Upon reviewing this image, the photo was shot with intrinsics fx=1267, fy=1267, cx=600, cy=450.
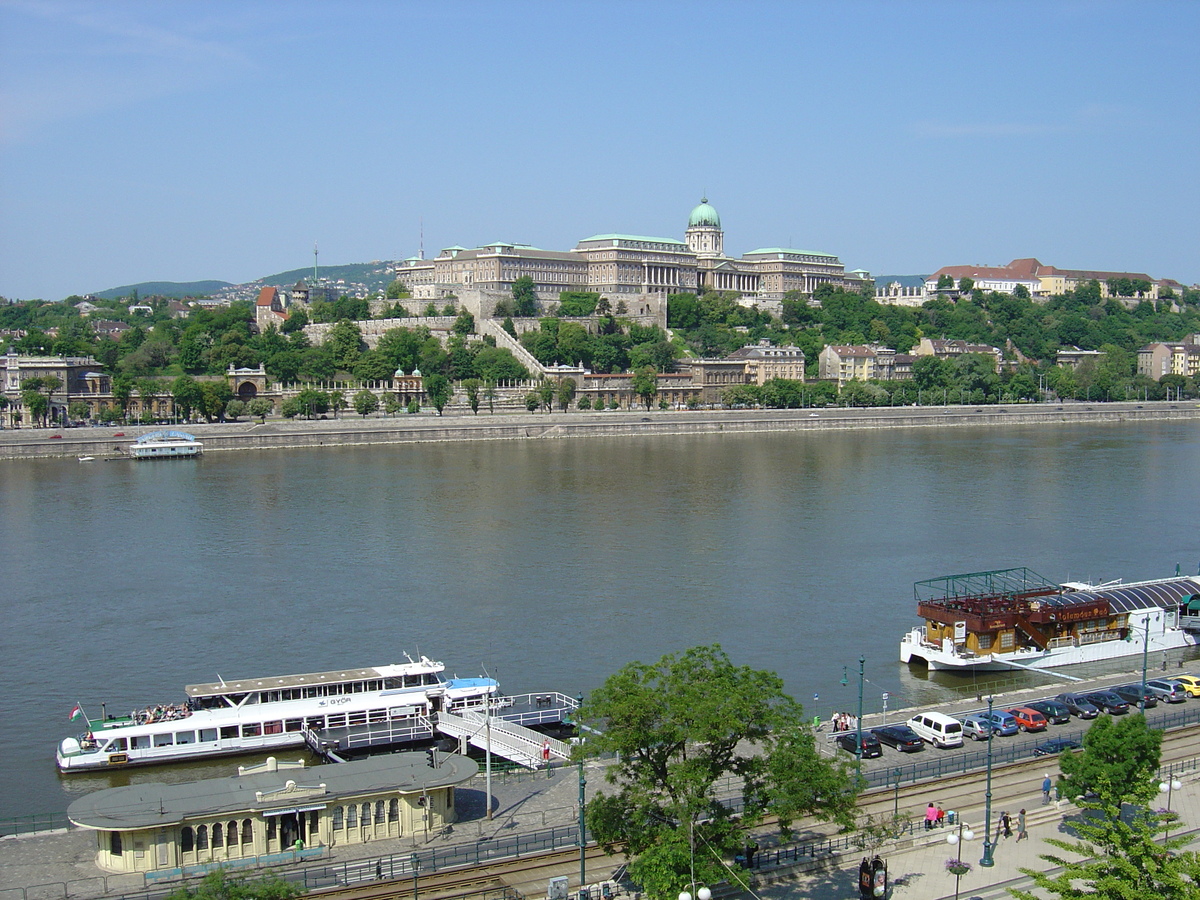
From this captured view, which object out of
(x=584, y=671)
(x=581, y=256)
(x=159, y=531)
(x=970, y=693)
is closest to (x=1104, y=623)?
(x=970, y=693)

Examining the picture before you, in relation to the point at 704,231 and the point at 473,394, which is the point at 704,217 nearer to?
the point at 704,231

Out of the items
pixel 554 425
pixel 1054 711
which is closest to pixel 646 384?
pixel 554 425

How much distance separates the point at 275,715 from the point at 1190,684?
12.6 m

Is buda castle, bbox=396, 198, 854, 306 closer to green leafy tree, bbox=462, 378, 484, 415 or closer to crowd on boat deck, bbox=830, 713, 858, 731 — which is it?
green leafy tree, bbox=462, 378, 484, 415

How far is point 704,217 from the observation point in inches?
4257

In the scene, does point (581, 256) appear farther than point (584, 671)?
Yes

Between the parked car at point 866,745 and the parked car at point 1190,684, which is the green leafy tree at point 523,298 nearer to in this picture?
the parked car at point 1190,684

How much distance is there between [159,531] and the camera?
3397cm

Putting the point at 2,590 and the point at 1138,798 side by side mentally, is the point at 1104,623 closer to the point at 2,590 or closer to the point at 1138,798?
the point at 1138,798

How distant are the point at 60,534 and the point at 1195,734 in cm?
2811

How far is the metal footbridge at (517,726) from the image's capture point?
1558 cm

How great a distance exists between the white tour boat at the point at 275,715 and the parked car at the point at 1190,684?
9574 millimetres

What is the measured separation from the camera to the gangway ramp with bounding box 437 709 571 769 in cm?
1551

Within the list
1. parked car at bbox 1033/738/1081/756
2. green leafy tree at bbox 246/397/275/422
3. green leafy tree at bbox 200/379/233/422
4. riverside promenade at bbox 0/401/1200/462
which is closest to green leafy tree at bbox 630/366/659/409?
riverside promenade at bbox 0/401/1200/462
